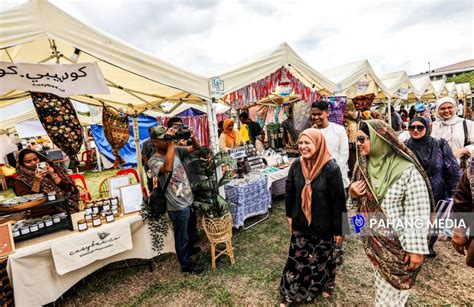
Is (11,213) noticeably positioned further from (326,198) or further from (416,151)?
(416,151)

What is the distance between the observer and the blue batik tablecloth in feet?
12.4

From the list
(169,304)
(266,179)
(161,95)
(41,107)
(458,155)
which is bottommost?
(169,304)

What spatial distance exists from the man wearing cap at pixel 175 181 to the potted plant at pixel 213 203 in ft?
0.82

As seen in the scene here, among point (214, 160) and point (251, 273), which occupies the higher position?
point (214, 160)

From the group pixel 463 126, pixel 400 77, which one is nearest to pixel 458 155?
pixel 463 126

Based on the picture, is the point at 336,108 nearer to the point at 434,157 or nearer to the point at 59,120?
the point at 434,157

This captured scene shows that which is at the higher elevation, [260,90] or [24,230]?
[260,90]

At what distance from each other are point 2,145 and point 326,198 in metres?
8.88

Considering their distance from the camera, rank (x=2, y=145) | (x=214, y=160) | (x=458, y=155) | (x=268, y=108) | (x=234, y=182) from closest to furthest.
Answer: (x=458, y=155)
(x=214, y=160)
(x=234, y=182)
(x=2, y=145)
(x=268, y=108)

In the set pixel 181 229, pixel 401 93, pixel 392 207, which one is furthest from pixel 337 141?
pixel 401 93

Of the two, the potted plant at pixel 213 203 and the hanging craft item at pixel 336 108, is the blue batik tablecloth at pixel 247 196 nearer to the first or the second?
the potted plant at pixel 213 203

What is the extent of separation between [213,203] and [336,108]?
4.00 m

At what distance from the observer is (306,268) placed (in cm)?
216

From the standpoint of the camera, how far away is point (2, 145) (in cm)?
670
